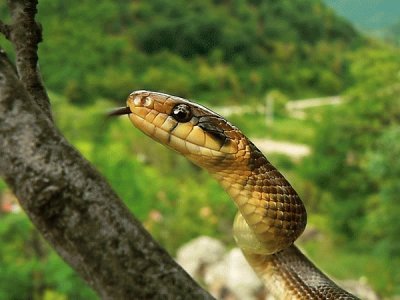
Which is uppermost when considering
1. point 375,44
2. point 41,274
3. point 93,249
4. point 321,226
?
point 375,44

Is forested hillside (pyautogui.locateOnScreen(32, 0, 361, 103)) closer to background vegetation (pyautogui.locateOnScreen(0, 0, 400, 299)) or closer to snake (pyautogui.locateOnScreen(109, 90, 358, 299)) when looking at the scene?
background vegetation (pyautogui.locateOnScreen(0, 0, 400, 299))

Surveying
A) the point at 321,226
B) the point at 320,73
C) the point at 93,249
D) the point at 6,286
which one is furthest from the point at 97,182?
the point at 320,73

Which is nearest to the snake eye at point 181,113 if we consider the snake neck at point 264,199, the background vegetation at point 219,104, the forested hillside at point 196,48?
the snake neck at point 264,199

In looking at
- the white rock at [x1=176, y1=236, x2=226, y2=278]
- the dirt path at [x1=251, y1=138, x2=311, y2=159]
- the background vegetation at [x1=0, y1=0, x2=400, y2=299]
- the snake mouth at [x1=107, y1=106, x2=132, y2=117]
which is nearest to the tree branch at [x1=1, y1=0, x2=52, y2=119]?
the snake mouth at [x1=107, y1=106, x2=132, y2=117]

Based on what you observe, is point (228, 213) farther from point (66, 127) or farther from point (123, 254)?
point (123, 254)

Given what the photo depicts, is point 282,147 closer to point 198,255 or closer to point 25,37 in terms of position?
point 198,255

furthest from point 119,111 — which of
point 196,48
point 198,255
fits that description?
point 196,48
